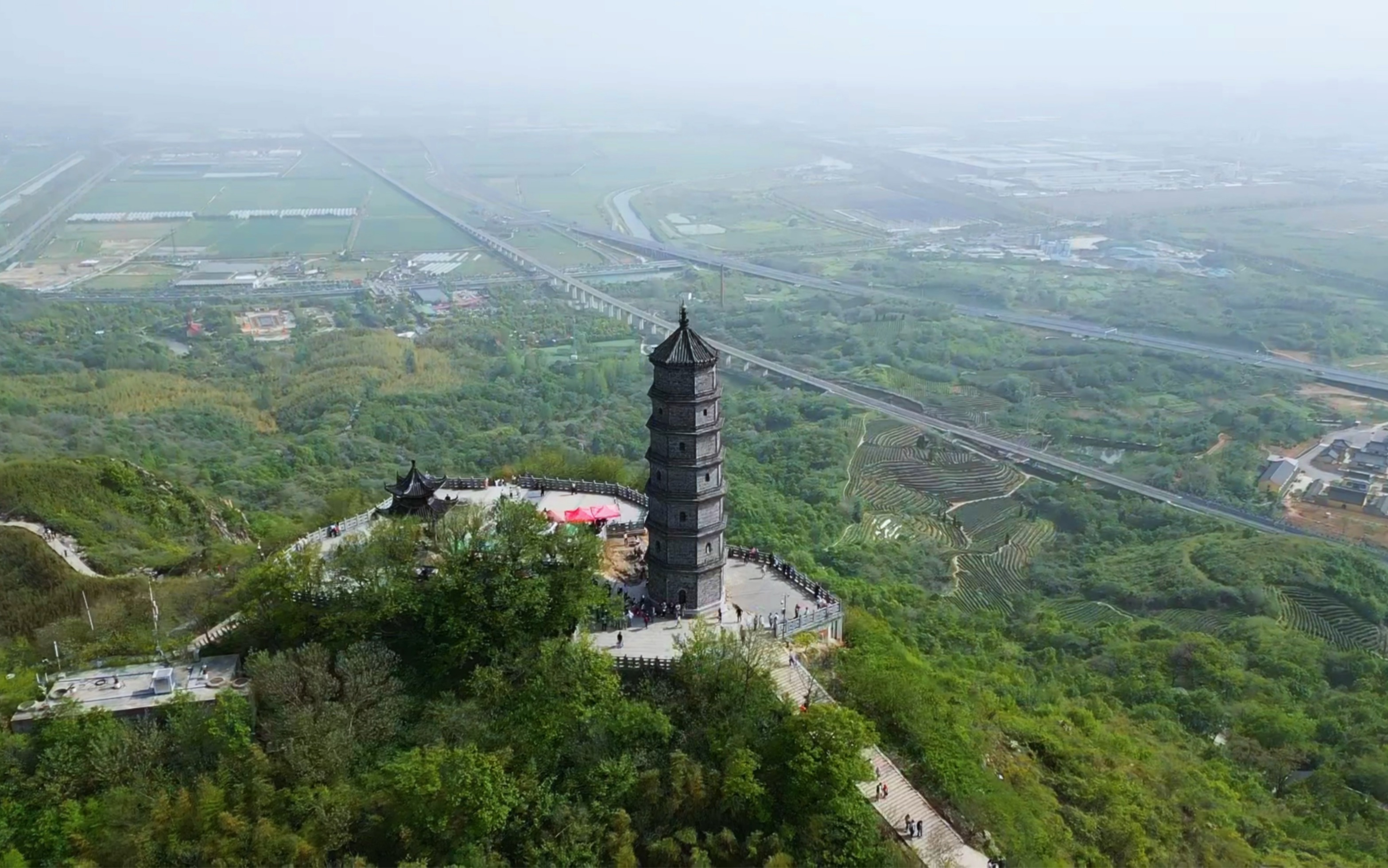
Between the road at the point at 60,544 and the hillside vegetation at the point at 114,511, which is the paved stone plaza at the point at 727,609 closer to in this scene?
the hillside vegetation at the point at 114,511

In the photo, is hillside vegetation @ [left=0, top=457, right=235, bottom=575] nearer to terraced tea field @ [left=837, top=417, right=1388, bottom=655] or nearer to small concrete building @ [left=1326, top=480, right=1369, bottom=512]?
terraced tea field @ [left=837, top=417, right=1388, bottom=655]

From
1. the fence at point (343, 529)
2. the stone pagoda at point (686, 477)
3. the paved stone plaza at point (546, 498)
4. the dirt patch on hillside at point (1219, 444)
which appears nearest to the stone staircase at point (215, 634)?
the fence at point (343, 529)

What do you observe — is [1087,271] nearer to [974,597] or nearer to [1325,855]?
[974,597]

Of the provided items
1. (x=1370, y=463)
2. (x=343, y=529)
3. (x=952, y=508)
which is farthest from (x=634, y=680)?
(x=1370, y=463)

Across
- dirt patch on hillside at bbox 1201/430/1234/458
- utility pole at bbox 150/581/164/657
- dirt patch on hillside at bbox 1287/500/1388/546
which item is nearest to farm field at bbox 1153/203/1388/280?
dirt patch on hillside at bbox 1201/430/1234/458

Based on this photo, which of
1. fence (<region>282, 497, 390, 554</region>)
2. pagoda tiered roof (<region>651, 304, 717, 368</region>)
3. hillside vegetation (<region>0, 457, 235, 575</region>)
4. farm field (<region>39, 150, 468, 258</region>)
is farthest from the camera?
farm field (<region>39, 150, 468, 258</region>)

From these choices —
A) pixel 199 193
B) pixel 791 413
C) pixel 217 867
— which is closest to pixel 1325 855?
pixel 217 867

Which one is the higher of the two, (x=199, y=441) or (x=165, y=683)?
(x=165, y=683)
